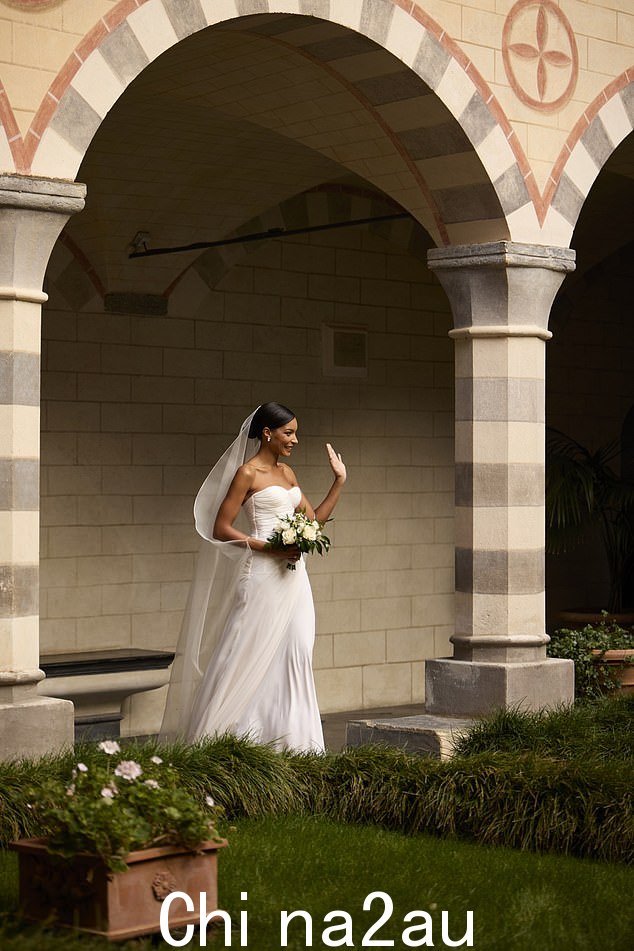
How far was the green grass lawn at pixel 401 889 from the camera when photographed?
4.68m

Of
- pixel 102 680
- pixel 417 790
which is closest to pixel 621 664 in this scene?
pixel 417 790

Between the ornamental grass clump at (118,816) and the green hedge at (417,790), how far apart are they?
969 mm

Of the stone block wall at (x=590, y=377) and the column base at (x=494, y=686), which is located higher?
the stone block wall at (x=590, y=377)

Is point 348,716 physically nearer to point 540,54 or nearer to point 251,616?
point 251,616

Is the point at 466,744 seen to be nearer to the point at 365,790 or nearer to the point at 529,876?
the point at 365,790

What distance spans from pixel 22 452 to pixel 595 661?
157 inches

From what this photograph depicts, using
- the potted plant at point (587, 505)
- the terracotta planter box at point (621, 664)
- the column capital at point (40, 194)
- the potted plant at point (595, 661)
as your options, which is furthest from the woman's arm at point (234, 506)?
the potted plant at point (587, 505)

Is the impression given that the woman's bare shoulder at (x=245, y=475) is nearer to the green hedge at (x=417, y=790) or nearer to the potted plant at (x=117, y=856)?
the green hedge at (x=417, y=790)

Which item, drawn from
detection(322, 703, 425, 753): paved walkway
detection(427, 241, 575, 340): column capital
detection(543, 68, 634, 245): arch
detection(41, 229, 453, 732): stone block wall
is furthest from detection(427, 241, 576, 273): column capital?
detection(322, 703, 425, 753): paved walkway

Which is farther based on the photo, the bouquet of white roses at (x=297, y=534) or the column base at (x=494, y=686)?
the column base at (x=494, y=686)

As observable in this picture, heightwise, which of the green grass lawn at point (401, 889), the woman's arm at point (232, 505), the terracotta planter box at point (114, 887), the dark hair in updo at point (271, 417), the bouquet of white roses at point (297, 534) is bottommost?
the green grass lawn at point (401, 889)

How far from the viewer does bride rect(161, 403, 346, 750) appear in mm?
7277

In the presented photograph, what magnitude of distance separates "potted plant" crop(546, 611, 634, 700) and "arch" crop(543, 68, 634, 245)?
2.32m

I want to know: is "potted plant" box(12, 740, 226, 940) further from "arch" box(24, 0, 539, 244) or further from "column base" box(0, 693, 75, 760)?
"arch" box(24, 0, 539, 244)
